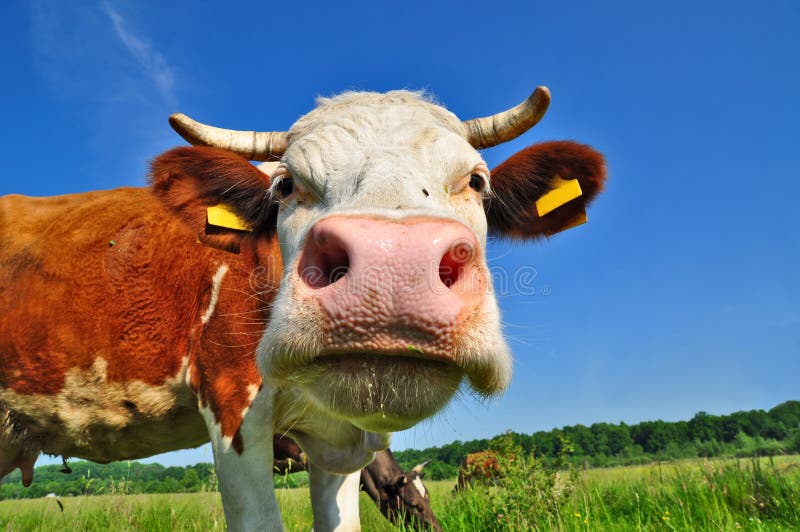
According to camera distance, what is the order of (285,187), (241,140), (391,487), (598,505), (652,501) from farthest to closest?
1. (391,487)
2. (598,505)
3. (652,501)
4. (241,140)
5. (285,187)

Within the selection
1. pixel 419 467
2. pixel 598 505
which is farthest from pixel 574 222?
pixel 419 467

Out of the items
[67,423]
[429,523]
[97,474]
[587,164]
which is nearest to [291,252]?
[587,164]

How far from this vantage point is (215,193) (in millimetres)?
3771

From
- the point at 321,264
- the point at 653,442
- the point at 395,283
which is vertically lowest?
the point at 653,442

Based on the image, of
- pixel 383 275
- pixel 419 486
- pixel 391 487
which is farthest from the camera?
pixel 419 486

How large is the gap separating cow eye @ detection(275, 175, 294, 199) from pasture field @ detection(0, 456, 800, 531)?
104 inches

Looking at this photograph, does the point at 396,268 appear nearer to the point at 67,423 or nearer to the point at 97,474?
the point at 67,423

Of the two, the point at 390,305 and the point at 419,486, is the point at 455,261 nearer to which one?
the point at 390,305

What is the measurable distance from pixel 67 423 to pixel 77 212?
6.35 feet

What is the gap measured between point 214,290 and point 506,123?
93.9 inches

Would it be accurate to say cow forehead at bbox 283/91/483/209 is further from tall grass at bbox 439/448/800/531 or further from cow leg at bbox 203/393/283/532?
tall grass at bbox 439/448/800/531

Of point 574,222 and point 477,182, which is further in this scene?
point 574,222

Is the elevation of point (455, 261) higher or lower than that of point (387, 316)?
higher

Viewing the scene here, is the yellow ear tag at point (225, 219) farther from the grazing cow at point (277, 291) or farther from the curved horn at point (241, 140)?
the curved horn at point (241, 140)
